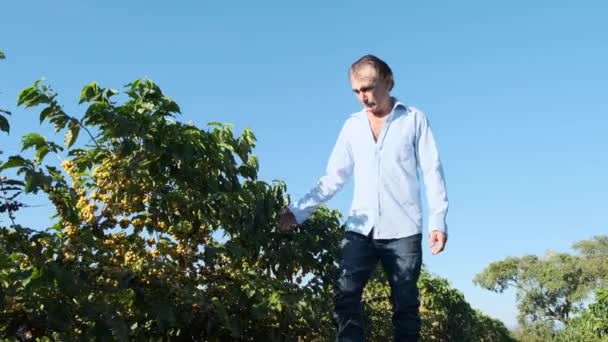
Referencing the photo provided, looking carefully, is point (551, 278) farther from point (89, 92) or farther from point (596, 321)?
point (89, 92)

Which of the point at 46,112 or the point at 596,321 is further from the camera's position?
the point at 596,321

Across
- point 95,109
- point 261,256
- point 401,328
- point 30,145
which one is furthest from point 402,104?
point 261,256

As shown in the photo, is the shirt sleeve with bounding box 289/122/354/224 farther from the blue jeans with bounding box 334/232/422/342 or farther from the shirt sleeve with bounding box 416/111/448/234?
the shirt sleeve with bounding box 416/111/448/234

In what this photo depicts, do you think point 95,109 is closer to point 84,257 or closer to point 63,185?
point 63,185

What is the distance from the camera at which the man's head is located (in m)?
4.08

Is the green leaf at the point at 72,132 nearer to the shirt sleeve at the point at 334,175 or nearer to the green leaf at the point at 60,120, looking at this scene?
the green leaf at the point at 60,120

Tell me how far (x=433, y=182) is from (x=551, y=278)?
50229 millimetres

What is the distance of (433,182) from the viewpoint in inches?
159

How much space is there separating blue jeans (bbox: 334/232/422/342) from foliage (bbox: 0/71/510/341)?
136cm

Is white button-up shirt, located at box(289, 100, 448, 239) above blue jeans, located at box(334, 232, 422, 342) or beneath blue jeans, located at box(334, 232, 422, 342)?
above

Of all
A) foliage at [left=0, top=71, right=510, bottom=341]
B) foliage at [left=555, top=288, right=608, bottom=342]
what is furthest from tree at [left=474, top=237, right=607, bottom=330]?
foliage at [left=0, top=71, right=510, bottom=341]

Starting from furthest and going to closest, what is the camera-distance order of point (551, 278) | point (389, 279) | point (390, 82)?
point (551, 278), point (390, 82), point (389, 279)

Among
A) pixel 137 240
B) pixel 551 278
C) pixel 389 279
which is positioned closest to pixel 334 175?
pixel 389 279

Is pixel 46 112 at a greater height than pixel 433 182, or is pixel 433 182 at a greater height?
pixel 46 112
